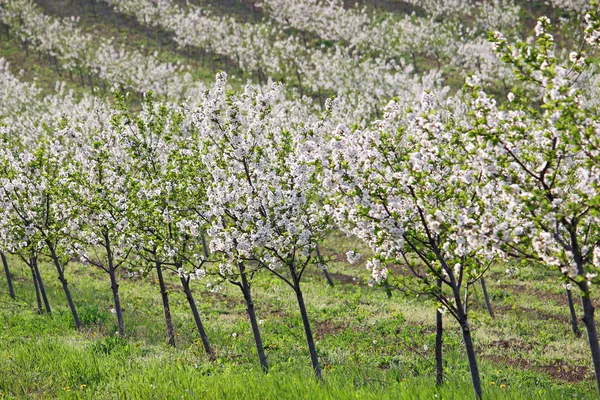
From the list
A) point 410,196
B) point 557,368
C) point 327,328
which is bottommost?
point 557,368

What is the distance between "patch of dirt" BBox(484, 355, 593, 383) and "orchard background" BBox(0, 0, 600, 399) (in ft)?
0.31

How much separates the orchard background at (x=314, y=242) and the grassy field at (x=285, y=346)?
0.33 feet

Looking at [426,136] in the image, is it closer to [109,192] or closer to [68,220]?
[109,192]

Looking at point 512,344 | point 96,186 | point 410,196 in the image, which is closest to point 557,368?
point 512,344

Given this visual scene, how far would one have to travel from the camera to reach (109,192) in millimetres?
15102

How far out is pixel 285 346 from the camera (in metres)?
17.5

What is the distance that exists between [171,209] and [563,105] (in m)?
10.8

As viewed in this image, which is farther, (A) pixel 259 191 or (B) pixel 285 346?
(B) pixel 285 346

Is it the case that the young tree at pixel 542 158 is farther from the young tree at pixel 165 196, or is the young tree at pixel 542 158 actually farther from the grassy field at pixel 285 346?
the young tree at pixel 165 196

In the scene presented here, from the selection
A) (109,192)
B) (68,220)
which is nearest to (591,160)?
(109,192)

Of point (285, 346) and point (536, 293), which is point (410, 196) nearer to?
point (285, 346)

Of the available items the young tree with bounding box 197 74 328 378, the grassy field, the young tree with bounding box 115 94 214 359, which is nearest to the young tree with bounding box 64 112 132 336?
the young tree with bounding box 115 94 214 359

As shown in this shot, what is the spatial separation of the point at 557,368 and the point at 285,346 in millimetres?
9461

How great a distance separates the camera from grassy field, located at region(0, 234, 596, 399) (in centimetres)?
837
